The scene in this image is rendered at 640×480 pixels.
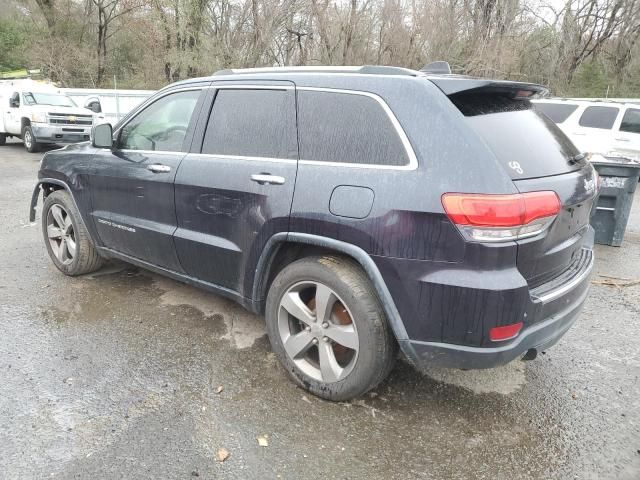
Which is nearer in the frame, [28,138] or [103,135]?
[103,135]

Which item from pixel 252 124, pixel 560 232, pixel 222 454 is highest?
pixel 252 124

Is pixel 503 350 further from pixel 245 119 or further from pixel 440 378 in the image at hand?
pixel 245 119

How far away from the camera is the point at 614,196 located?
6.05 metres

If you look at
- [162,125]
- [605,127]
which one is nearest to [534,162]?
[162,125]

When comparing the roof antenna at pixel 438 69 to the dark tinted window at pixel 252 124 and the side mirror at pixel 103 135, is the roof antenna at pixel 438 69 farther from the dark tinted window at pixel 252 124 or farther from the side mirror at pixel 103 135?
the side mirror at pixel 103 135

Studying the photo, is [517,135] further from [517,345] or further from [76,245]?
[76,245]

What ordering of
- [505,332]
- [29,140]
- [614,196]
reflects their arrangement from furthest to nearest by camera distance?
[29,140]
[614,196]
[505,332]

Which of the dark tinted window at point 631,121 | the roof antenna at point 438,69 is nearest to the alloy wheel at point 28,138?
the roof antenna at point 438,69

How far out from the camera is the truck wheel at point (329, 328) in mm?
2592

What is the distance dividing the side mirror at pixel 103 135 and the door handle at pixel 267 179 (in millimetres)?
1638

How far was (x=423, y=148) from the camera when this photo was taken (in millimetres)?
2408

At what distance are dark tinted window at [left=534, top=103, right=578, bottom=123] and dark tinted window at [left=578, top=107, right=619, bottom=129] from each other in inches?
11.8

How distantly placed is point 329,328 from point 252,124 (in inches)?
54.1

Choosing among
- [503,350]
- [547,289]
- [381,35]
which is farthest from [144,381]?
[381,35]
